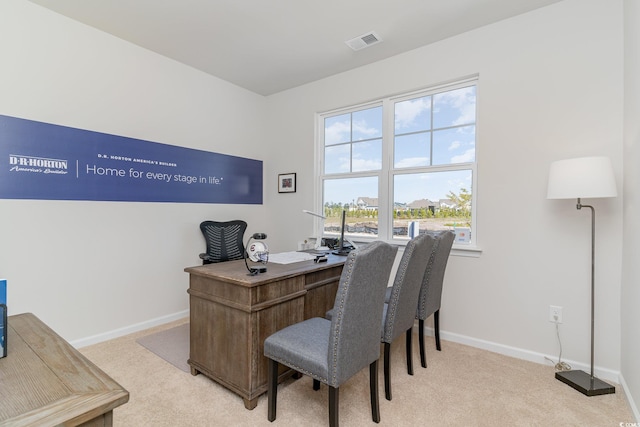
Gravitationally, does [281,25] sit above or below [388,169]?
above

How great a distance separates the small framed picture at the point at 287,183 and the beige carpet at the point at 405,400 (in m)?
2.39

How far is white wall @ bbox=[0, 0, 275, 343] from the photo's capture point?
7.82 ft

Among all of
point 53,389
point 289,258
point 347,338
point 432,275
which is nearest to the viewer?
point 53,389

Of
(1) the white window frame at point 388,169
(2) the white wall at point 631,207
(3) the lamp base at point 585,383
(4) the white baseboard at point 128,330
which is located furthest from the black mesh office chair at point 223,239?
(2) the white wall at point 631,207

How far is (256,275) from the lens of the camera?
1.91 meters

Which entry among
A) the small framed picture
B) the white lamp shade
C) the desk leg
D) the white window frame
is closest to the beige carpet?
the desk leg

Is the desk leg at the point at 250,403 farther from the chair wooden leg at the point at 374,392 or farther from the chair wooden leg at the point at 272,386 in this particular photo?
the chair wooden leg at the point at 374,392

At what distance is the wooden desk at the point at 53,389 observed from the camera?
2.11 ft

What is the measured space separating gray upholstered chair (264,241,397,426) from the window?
158 cm

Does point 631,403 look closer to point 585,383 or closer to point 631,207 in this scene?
point 585,383

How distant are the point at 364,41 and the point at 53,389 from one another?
318 cm

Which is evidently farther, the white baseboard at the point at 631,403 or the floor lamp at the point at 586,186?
the floor lamp at the point at 586,186

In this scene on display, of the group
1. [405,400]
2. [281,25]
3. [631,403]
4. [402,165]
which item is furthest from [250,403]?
[281,25]

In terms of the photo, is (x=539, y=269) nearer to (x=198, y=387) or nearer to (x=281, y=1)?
(x=198, y=387)
